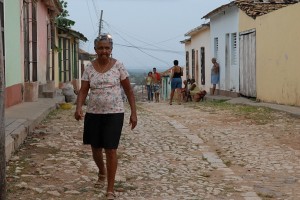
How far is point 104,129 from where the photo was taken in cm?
499

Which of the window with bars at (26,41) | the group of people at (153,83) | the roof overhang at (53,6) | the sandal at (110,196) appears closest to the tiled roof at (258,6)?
the roof overhang at (53,6)

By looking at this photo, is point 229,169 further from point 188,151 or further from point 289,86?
point 289,86

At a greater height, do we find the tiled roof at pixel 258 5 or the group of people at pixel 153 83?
the tiled roof at pixel 258 5

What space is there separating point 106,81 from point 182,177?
5.31 feet

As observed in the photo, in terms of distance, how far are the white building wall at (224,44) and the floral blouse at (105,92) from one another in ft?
46.7

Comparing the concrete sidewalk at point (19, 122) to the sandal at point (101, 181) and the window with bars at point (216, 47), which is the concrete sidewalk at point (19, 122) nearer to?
the sandal at point (101, 181)

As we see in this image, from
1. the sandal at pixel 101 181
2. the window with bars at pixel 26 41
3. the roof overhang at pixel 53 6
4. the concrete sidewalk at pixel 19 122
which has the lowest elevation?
the sandal at pixel 101 181

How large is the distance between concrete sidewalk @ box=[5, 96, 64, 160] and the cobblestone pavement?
0.14 meters

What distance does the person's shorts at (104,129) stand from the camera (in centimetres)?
496

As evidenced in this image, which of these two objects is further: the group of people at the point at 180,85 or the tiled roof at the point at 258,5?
the group of people at the point at 180,85

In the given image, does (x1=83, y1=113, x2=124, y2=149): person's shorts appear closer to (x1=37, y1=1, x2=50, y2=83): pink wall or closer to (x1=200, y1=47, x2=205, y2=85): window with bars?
(x1=37, y1=1, x2=50, y2=83): pink wall

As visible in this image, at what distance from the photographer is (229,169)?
6.45 meters

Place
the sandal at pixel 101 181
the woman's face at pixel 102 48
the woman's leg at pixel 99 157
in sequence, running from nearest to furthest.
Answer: the woman's face at pixel 102 48, the woman's leg at pixel 99 157, the sandal at pixel 101 181

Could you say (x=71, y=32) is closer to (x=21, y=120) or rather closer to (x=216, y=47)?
(x=216, y=47)
